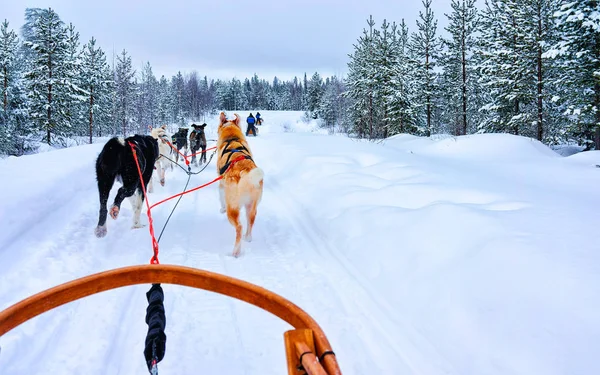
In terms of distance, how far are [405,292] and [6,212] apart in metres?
4.88

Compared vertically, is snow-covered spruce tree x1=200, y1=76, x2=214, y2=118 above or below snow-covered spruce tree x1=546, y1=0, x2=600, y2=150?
above

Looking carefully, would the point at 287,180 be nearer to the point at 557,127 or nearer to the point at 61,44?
the point at 557,127

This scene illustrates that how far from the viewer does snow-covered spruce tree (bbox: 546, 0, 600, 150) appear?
14328mm

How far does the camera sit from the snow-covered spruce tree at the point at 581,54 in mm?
14328

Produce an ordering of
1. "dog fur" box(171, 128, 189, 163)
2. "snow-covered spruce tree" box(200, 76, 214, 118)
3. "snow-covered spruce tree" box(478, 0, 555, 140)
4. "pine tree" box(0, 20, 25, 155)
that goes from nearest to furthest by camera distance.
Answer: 1. "dog fur" box(171, 128, 189, 163)
2. "snow-covered spruce tree" box(478, 0, 555, 140)
3. "pine tree" box(0, 20, 25, 155)
4. "snow-covered spruce tree" box(200, 76, 214, 118)

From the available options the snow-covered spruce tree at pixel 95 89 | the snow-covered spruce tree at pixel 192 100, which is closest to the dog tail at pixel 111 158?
the snow-covered spruce tree at pixel 95 89

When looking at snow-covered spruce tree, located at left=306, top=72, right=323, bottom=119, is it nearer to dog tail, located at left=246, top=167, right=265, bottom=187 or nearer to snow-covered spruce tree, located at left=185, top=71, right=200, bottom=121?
snow-covered spruce tree, located at left=185, top=71, right=200, bottom=121

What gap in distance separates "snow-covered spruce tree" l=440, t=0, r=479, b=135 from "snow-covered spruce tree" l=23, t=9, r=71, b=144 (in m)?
27.8

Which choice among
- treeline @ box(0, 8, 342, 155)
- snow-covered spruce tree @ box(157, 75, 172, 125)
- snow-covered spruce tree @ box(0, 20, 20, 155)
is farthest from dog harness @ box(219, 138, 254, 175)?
snow-covered spruce tree @ box(157, 75, 172, 125)

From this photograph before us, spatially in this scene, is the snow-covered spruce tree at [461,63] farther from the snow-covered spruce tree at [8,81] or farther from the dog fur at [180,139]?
the snow-covered spruce tree at [8,81]

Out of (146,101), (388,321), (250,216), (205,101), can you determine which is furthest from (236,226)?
(205,101)

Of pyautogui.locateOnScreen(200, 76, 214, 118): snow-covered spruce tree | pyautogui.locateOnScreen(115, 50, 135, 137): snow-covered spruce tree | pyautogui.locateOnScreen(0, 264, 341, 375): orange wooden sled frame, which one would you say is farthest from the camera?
pyautogui.locateOnScreen(200, 76, 214, 118): snow-covered spruce tree

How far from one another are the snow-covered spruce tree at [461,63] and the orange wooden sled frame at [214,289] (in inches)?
1124

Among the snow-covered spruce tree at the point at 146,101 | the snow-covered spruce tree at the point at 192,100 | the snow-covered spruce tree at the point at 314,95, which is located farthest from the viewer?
the snow-covered spruce tree at the point at 192,100
